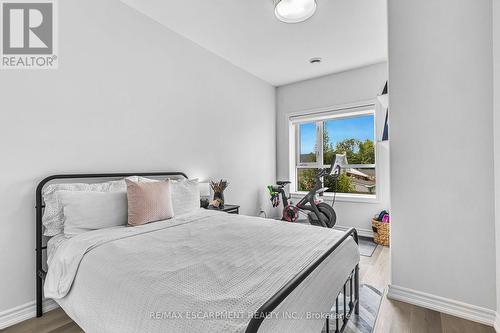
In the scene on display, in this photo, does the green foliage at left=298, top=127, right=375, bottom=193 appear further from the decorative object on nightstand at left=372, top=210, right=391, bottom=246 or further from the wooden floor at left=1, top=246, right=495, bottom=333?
the wooden floor at left=1, top=246, right=495, bottom=333

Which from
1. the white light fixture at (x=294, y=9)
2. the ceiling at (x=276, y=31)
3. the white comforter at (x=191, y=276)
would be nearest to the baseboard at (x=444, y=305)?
the white comforter at (x=191, y=276)

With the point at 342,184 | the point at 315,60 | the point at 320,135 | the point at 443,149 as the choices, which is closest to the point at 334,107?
the point at 320,135

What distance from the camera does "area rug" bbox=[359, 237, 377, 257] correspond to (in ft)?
10.5

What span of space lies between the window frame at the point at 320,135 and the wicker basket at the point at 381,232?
455mm

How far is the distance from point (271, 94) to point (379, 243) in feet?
10.5

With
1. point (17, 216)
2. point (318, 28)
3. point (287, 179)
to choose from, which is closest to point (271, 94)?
point (287, 179)

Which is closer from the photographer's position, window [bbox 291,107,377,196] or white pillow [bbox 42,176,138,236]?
white pillow [bbox 42,176,138,236]

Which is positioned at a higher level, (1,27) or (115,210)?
(1,27)

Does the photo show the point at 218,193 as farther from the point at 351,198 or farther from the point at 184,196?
the point at 351,198

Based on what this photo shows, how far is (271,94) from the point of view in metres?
4.87

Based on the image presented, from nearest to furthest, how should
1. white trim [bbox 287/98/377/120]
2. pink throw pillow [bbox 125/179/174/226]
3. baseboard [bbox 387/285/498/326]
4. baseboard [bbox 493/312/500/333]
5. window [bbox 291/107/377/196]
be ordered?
1. baseboard [bbox 493/312/500/333]
2. baseboard [bbox 387/285/498/326]
3. pink throw pillow [bbox 125/179/174/226]
4. white trim [bbox 287/98/377/120]
5. window [bbox 291/107/377/196]

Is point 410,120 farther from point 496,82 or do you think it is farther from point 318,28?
point 318,28

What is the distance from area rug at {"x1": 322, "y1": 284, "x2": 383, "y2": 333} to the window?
6.80ft

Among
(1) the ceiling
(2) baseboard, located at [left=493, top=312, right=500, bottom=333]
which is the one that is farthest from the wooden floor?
(1) the ceiling
